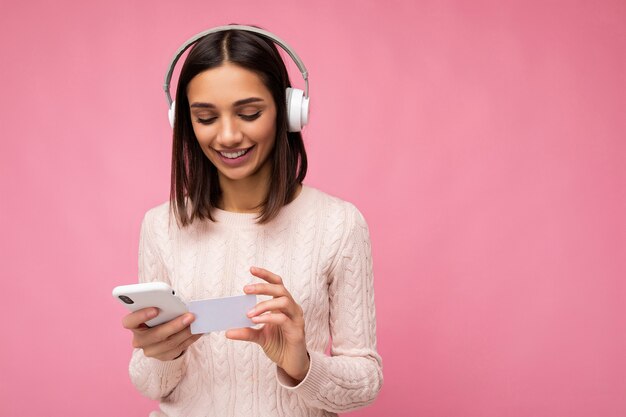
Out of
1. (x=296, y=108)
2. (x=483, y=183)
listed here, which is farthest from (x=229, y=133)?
(x=483, y=183)

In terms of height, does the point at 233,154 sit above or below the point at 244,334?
above

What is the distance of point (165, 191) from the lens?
2549 millimetres

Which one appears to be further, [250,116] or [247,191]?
[247,191]

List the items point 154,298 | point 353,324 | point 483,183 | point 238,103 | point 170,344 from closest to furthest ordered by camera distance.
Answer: point 154,298 < point 170,344 < point 238,103 < point 353,324 < point 483,183

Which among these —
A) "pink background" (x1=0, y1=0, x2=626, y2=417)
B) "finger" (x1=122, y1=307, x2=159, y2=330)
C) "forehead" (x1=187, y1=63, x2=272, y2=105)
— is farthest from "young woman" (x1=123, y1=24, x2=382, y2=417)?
"pink background" (x1=0, y1=0, x2=626, y2=417)

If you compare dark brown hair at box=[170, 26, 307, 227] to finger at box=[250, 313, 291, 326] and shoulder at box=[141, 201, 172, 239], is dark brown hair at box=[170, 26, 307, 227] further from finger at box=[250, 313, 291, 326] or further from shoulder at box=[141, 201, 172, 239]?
finger at box=[250, 313, 291, 326]

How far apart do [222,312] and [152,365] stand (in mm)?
366

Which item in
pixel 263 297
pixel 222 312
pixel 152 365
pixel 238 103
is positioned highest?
pixel 238 103

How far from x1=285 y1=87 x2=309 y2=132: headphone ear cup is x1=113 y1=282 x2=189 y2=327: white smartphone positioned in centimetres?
49

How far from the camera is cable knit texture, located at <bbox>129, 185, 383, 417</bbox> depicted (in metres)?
1.59

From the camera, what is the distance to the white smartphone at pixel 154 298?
122 centimetres

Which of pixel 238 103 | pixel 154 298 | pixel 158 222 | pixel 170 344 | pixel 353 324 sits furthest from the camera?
pixel 158 222

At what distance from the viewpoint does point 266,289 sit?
4.15 ft

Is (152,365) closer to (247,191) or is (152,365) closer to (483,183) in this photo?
(247,191)
